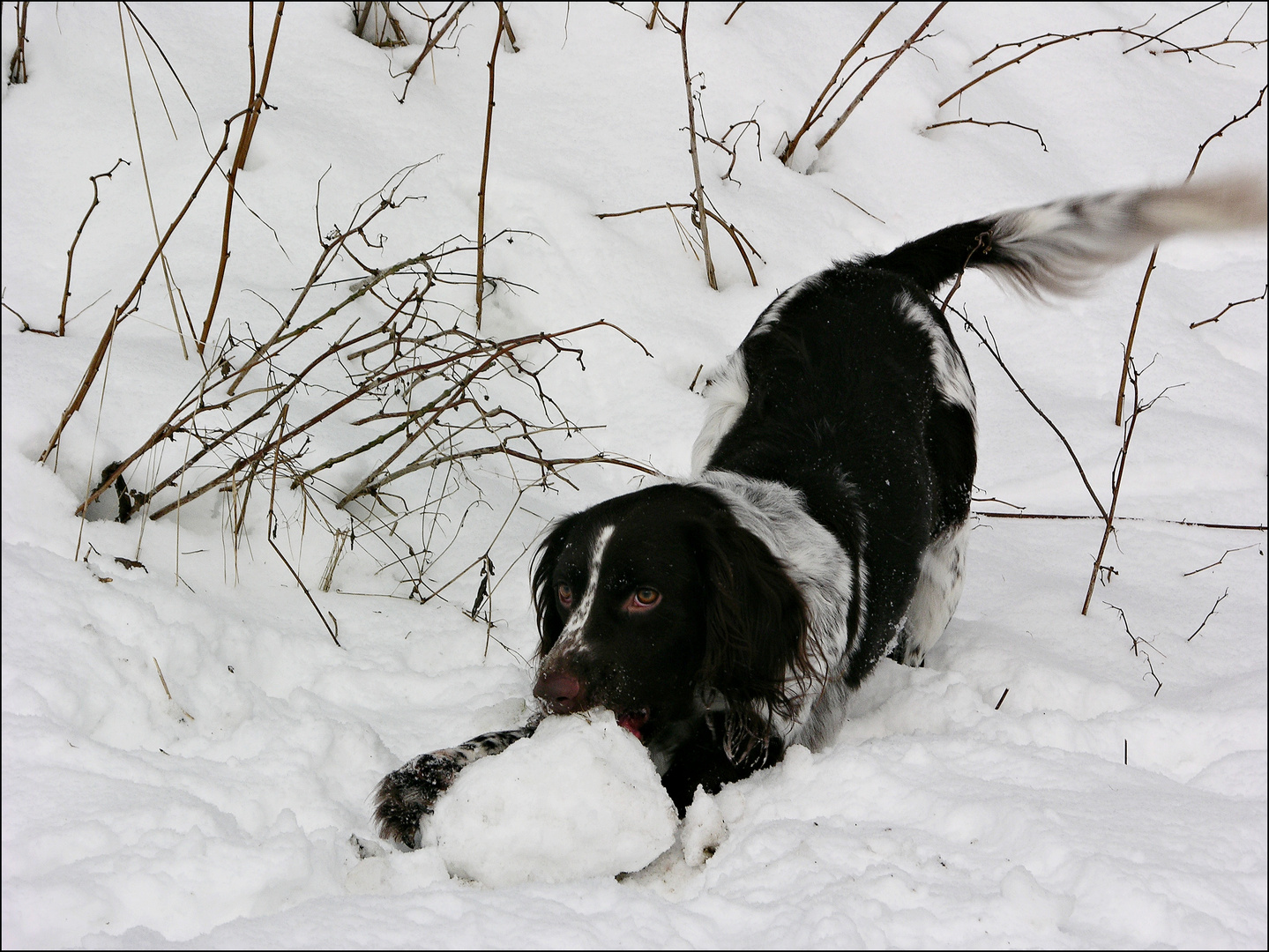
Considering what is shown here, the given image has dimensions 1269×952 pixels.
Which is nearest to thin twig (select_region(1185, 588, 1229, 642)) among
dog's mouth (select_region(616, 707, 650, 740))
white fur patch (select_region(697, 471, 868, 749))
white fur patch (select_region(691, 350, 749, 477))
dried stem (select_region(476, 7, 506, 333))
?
white fur patch (select_region(697, 471, 868, 749))

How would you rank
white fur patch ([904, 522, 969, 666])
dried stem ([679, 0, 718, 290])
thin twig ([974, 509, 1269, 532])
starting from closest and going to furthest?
white fur patch ([904, 522, 969, 666]) < thin twig ([974, 509, 1269, 532]) < dried stem ([679, 0, 718, 290])

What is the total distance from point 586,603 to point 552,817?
576 millimetres

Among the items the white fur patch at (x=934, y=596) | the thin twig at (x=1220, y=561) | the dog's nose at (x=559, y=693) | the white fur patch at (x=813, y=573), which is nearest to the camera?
the dog's nose at (x=559, y=693)

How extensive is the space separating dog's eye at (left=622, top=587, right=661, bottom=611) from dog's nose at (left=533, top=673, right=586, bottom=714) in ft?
0.79

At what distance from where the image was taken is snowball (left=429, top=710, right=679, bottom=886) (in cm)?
191

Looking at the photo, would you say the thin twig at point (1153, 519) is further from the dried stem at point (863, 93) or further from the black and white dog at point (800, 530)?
the dried stem at point (863, 93)

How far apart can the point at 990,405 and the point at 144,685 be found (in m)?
3.16

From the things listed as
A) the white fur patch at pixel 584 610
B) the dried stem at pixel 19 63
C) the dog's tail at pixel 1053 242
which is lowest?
the white fur patch at pixel 584 610

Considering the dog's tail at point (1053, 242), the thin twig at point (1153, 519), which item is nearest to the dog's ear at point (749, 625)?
the thin twig at point (1153, 519)

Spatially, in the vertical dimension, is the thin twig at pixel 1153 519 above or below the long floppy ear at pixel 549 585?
above

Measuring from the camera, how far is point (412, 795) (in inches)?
84.4

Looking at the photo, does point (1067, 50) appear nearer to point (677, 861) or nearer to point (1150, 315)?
point (1150, 315)

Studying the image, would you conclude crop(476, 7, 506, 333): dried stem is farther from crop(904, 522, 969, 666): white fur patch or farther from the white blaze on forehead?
crop(904, 522, 969, 666): white fur patch

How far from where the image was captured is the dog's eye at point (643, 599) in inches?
94.3
